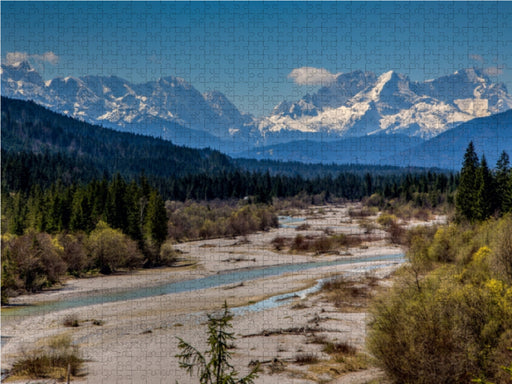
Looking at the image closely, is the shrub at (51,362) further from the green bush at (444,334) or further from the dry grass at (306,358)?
the green bush at (444,334)

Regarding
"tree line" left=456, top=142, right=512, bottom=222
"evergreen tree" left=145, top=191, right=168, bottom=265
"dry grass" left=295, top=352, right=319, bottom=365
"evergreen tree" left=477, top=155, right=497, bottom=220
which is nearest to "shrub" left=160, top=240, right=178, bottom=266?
"evergreen tree" left=145, top=191, right=168, bottom=265

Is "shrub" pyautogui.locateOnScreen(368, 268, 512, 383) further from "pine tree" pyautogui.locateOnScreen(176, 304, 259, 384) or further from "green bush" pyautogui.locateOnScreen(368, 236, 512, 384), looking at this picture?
"pine tree" pyautogui.locateOnScreen(176, 304, 259, 384)

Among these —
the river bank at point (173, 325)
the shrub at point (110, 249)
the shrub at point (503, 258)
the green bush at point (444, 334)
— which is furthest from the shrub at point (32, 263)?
the shrub at point (503, 258)

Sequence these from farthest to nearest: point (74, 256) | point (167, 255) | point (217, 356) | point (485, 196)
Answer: point (167, 255) → point (485, 196) → point (74, 256) → point (217, 356)

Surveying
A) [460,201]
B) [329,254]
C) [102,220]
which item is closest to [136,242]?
[102,220]

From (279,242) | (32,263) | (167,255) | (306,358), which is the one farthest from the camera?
(279,242)

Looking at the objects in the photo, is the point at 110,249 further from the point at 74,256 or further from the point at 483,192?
the point at 483,192

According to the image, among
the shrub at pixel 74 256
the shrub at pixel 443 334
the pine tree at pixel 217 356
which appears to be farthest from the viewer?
the shrub at pixel 74 256

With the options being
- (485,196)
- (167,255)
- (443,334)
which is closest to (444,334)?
(443,334)
